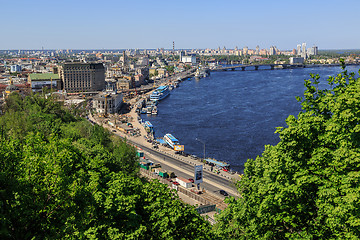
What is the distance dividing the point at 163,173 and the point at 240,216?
2661 centimetres

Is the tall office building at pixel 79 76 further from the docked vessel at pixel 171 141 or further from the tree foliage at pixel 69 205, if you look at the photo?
the tree foliage at pixel 69 205

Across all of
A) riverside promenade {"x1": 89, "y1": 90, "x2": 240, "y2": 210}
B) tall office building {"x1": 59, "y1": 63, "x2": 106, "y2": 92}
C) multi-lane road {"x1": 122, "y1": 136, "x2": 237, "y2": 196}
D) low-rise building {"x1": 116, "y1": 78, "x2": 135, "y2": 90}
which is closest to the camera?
riverside promenade {"x1": 89, "y1": 90, "x2": 240, "y2": 210}

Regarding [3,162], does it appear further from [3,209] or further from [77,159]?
[77,159]

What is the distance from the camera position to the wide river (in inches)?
2030

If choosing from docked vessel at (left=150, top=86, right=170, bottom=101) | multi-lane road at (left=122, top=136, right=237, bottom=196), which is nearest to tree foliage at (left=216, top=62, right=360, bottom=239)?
multi-lane road at (left=122, top=136, right=237, bottom=196)

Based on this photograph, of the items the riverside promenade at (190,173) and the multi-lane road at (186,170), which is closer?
the riverside promenade at (190,173)

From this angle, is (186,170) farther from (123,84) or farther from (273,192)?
(123,84)

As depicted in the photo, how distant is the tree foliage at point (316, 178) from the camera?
8.77 metres

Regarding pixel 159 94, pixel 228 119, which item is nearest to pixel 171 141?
pixel 228 119

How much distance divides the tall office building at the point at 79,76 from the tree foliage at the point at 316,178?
10580 cm

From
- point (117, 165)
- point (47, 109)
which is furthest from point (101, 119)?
point (117, 165)

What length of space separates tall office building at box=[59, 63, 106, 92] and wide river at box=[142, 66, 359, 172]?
83.6 feet

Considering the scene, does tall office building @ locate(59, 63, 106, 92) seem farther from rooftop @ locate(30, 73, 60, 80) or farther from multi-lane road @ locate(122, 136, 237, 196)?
multi-lane road @ locate(122, 136, 237, 196)

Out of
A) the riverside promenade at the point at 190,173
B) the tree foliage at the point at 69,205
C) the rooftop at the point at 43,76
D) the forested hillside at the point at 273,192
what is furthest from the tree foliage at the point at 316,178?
the rooftop at the point at 43,76
